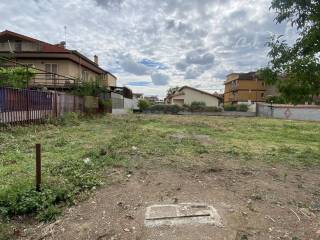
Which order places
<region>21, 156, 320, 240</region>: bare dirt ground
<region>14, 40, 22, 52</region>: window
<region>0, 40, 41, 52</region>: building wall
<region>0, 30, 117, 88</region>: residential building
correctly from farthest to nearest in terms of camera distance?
<region>0, 40, 41, 52</region>: building wall → <region>14, 40, 22, 52</region>: window → <region>0, 30, 117, 88</region>: residential building → <region>21, 156, 320, 240</region>: bare dirt ground

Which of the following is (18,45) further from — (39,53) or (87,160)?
(87,160)

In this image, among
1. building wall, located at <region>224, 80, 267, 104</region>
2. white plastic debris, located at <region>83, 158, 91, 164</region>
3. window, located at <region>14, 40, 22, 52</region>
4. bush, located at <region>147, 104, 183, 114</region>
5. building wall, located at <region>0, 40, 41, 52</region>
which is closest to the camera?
white plastic debris, located at <region>83, 158, 91, 164</region>

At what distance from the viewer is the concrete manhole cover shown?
4219 mm

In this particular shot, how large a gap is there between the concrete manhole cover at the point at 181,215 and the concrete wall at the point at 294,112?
101ft

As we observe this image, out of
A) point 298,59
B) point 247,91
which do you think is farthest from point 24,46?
point 247,91

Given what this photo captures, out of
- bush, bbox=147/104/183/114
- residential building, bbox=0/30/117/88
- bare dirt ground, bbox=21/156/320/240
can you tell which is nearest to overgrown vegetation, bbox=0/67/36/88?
bare dirt ground, bbox=21/156/320/240

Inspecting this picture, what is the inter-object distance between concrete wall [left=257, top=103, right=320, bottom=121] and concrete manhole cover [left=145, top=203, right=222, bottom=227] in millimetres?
30636

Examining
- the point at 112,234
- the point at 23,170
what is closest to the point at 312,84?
the point at 112,234

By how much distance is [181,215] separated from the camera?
14.6ft

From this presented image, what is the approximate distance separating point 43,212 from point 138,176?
7.71ft

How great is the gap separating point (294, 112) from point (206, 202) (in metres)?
36.6

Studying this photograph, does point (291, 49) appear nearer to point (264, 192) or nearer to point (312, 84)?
point (312, 84)

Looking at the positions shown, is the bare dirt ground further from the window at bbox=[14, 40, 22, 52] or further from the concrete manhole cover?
the window at bbox=[14, 40, 22, 52]

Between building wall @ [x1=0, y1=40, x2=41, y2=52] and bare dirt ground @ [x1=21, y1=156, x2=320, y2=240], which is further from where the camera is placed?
building wall @ [x1=0, y1=40, x2=41, y2=52]
